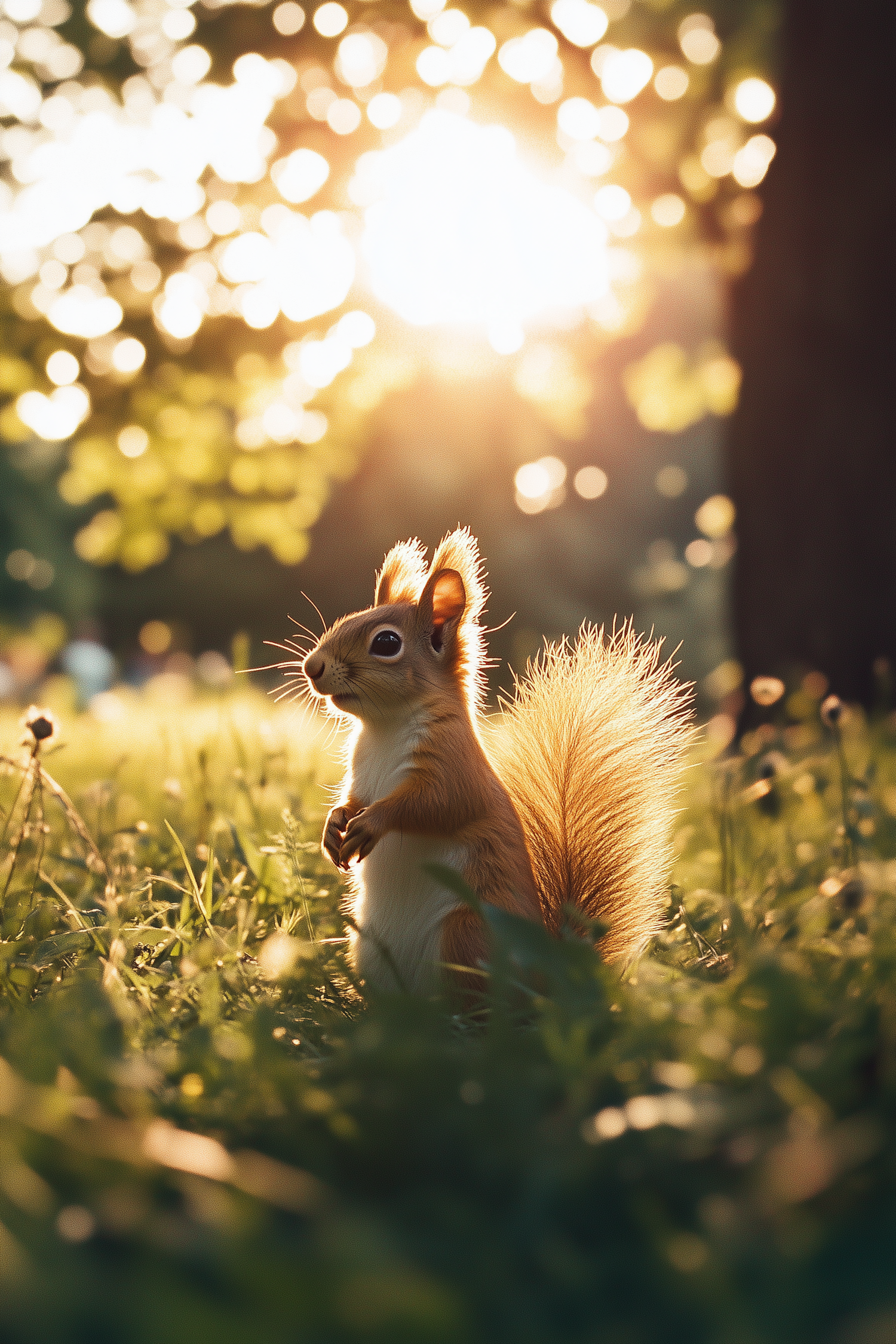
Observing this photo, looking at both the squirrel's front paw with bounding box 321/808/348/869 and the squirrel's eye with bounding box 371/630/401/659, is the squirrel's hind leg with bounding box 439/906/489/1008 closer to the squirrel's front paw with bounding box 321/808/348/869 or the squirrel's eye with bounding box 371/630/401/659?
the squirrel's front paw with bounding box 321/808/348/869

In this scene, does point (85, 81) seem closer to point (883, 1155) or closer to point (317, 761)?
point (317, 761)

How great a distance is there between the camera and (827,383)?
14.8ft

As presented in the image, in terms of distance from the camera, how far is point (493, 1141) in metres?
0.81

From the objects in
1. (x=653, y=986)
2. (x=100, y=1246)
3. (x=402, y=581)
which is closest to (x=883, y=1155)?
(x=653, y=986)

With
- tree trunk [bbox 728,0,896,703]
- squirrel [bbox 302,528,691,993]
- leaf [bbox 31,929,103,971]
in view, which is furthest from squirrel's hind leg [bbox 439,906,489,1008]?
tree trunk [bbox 728,0,896,703]

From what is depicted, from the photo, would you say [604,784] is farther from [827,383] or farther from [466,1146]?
[827,383]

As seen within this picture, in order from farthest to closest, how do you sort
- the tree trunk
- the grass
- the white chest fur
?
the tree trunk → the white chest fur → the grass

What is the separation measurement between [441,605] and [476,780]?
0.43m

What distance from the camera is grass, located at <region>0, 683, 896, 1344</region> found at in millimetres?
587

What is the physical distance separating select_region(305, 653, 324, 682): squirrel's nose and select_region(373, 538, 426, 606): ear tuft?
12.9 inches

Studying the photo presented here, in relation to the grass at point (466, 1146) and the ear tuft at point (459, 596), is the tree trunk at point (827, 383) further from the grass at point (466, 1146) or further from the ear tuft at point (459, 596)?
the grass at point (466, 1146)

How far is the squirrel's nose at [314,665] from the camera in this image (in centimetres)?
188

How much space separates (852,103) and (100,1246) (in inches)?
214

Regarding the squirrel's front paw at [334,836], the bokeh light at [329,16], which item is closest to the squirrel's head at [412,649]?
the squirrel's front paw at [334,836]
